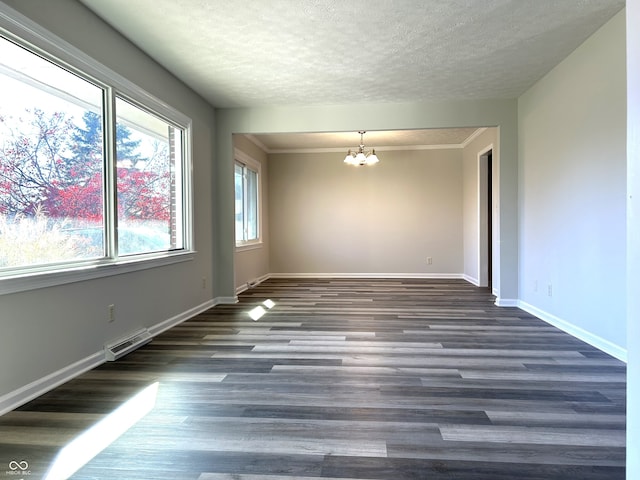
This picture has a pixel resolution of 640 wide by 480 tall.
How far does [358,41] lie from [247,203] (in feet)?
12.2

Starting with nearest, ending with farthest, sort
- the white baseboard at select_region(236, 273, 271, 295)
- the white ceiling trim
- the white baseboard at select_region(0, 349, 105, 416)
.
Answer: the white baseboard at select_region(0, 349, 105, 416) < the white baseboard at select_region(236, 273, 271, 295) < the white ceiling trim

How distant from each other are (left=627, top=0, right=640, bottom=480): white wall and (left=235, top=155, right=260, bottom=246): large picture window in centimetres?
504

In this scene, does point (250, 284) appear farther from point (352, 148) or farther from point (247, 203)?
point (352, 148)

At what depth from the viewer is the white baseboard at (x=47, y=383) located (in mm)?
1897

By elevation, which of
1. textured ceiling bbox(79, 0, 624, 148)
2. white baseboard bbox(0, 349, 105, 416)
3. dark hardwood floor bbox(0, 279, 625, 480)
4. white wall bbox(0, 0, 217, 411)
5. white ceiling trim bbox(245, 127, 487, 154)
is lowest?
dark hardwood floor bbox(0, 279, 625, 480)

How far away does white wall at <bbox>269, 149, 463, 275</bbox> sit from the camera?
6.81 m

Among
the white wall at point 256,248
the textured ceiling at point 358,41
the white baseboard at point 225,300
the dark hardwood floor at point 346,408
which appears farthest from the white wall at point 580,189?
the white wall at point 256,248

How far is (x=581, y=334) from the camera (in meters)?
3.03

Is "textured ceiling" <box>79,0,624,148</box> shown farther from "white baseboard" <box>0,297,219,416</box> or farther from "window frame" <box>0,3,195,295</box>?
"white baseboard" <box>0,297,219,416</box>

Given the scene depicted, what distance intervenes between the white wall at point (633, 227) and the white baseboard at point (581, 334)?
1.98 meters

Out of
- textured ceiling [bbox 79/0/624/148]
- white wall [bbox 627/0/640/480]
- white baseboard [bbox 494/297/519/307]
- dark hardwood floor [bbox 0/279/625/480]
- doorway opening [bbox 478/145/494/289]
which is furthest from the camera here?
doorway opening [bbox 478/145/494/289]

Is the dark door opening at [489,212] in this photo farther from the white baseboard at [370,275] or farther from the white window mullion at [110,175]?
the white window mullion at [110,175]

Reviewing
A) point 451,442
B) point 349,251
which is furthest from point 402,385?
point 349,251

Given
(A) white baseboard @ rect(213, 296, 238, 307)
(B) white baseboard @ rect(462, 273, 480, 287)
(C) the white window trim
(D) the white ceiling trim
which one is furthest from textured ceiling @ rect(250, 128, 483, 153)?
(A) white baseboard @ rect(213, 296, 238, 307)
